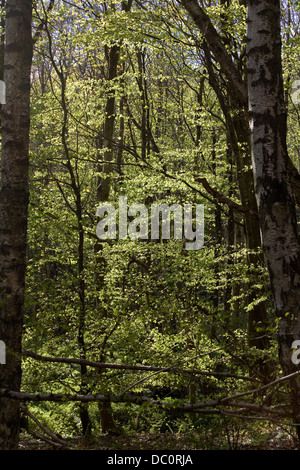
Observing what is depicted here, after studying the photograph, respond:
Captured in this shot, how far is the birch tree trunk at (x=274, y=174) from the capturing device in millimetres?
3271

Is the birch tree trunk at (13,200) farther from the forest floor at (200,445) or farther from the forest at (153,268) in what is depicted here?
the forest floor at (200,445)

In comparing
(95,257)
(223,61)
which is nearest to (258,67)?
(223,61)

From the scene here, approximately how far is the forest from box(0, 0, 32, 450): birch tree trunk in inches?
0.5

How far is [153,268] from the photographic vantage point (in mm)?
7629

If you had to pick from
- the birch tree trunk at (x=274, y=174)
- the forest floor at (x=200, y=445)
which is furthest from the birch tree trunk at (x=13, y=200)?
the birch tree trunk at (x=274, y=174)

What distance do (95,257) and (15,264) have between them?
4.01m

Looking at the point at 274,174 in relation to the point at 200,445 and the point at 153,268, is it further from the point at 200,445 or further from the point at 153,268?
the point at 153,268

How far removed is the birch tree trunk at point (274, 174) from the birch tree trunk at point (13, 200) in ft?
7.09

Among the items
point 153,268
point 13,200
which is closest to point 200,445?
point 13,200

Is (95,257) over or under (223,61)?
under
